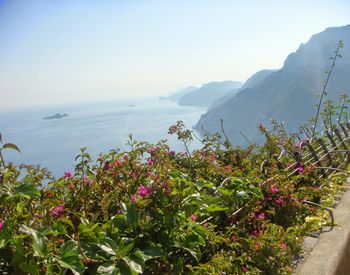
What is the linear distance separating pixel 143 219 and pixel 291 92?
151208 millimetres

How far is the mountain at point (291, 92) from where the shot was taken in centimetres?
13412

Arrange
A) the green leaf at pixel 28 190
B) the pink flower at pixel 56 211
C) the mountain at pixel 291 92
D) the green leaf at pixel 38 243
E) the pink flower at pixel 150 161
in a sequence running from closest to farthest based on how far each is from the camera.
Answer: the green leaf at pixel 38 243 < the green leaf at pixel 28 190 < the pink flower at pixel 56 211 < the pink flower at pixel 150 161 < the mountain at pixel 291 92

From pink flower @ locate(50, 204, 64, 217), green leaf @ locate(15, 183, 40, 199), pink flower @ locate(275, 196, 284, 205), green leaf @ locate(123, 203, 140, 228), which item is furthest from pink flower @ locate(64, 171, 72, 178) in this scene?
pink flower @ locate(275, 196, 284, 205)

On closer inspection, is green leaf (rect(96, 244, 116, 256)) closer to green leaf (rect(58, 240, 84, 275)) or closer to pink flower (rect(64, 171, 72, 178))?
green leaf (rect(58, 240, 84, 275))

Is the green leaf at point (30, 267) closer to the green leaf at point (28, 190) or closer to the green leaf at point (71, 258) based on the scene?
the green leaf at point (71, 258)

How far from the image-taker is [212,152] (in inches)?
145

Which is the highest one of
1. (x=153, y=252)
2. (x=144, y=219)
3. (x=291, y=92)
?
(x=144, y=219)

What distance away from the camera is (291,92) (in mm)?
143000

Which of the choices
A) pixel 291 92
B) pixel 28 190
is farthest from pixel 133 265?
pixel 291 92

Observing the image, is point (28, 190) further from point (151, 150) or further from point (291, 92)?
point (291, 92)

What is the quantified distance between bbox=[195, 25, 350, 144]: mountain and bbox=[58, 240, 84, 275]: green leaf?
123916mm

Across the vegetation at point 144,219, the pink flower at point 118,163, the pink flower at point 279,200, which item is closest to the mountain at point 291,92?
the pink flower at point 279,200

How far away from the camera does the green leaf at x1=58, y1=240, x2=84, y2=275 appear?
129cm

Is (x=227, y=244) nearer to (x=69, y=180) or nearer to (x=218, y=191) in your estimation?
(x=218, y=191)
